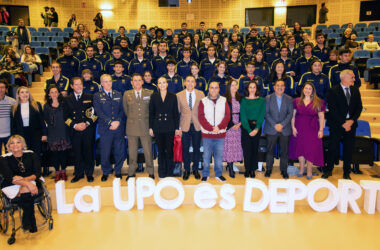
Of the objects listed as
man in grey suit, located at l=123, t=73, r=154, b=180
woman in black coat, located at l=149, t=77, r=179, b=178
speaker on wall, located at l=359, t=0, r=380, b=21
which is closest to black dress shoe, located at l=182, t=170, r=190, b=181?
woman in black coat, located at l=149, t=77, r=179, b=178

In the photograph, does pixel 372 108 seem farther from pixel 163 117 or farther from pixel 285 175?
pixel 163 117

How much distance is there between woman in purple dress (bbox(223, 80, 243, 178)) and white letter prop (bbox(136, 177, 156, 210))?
46.6 inches

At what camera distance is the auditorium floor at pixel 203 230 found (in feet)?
8.79

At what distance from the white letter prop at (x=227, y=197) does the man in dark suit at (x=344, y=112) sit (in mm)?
1636

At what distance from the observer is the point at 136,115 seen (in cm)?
374

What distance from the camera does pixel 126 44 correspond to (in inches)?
Answer: 269

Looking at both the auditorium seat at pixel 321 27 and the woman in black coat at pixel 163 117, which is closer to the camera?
the woman in black coat at pixel 163 117

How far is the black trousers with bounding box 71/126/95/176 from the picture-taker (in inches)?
148

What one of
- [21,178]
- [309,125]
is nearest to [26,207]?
[21,178]

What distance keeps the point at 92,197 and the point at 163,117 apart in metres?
1.34

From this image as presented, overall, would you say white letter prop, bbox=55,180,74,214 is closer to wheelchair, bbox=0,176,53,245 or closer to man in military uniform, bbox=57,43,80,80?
wheelchair, bbox=0,176,53,245

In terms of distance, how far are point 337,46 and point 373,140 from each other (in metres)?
6.42

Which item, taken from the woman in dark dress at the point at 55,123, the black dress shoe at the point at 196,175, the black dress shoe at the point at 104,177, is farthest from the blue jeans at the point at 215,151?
the woman in dark dress at the point at 55,123

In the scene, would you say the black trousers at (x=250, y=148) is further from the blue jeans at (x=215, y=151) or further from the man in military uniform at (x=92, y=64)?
the man in military uniform at (x=92, y=64)
